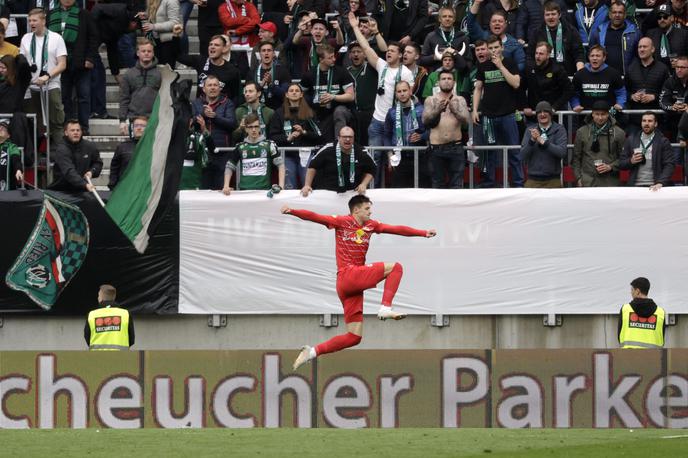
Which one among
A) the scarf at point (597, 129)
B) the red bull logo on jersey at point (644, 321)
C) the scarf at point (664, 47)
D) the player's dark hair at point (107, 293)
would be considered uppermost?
the scarf at point (664, 47)

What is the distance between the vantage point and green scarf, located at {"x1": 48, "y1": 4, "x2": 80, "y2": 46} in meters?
22.1

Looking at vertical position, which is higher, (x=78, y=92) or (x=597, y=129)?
(x=78, y=92)

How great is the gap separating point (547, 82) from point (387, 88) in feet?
7.25

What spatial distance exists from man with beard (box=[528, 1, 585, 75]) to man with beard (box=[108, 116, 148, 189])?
556 cm

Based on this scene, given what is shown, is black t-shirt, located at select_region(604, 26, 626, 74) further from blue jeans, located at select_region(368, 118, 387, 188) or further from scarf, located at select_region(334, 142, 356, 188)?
scarf, located at select_region(334, 142, 356, 188)

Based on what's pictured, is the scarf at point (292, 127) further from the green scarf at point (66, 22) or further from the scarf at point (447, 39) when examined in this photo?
the green scarf at point (66, 22)

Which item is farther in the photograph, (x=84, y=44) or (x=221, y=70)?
(x=84, y=44)

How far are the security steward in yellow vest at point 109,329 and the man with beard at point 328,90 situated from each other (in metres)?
4.41

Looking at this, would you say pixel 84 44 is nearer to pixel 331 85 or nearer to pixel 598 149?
pixel 331 85

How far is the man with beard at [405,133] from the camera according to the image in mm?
20594

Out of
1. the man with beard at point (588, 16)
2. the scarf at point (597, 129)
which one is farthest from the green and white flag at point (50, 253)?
the man with beard at point (588, 16)

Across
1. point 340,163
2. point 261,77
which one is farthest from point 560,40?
point 261,77

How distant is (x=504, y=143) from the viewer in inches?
819

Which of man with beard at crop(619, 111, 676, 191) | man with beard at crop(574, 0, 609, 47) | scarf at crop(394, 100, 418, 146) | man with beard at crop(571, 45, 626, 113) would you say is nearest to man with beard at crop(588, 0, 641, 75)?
man with beard at crop(574, 0, 609, 47)
